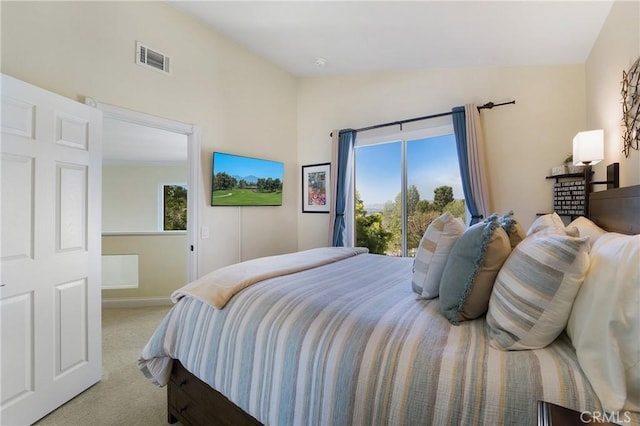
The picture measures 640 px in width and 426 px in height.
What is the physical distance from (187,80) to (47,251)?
1.87 m

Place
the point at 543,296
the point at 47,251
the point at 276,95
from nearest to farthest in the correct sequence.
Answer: the point at 543,296
the point at 47,251
the point at 276,95

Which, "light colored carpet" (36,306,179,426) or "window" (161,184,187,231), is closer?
"light colored carpet" (36,306,179,426)

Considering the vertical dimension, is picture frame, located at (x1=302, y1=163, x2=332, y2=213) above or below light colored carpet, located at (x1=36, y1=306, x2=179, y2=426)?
above

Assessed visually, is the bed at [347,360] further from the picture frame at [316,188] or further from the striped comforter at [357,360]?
the picture frame at [316,188]

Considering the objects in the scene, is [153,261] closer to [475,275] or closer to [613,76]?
[475,275]

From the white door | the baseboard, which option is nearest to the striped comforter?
the white door

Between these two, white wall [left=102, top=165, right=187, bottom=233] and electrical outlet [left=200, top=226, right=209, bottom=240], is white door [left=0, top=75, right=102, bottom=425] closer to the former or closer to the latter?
electrical outlet [left=200, top=226, right=209, bottom=240]

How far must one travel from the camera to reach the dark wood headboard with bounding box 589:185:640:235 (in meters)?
1.33

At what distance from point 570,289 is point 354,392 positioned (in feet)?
2.37

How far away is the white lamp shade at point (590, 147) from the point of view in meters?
1.92

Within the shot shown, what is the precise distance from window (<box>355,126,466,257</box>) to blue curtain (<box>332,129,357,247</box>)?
0.17 meters

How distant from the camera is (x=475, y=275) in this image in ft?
3.50

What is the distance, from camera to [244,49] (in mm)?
3340

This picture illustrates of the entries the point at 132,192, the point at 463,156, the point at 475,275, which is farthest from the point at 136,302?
the point at 463,156
